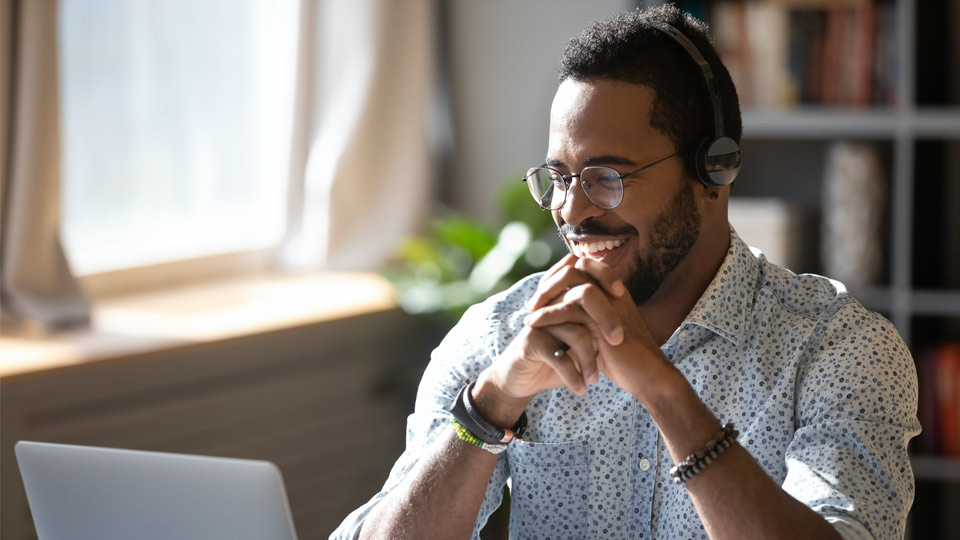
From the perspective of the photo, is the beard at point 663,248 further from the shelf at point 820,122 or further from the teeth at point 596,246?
the shelf at point 820,122

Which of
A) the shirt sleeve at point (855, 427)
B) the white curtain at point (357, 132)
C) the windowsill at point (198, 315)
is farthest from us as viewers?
the white curtain at point (357, 132)

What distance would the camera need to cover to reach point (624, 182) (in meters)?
1.45

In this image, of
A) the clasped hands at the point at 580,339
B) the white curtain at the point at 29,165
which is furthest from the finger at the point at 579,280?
the white curtain at the point at 29,165

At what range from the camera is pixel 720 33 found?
9.97ft

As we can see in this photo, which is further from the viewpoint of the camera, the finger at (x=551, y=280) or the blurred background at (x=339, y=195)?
the blurred background at (x=339, y=195)

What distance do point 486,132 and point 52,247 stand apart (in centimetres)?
146

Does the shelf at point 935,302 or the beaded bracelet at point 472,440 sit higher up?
the beaded bracelet at point 472,440

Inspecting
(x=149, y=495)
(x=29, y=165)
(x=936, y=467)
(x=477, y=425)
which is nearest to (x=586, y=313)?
(x=477, y=425)

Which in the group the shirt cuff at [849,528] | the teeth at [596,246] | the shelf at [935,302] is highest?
the teeth at [596,246]

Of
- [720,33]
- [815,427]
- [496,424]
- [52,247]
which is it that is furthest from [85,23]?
[815,427]

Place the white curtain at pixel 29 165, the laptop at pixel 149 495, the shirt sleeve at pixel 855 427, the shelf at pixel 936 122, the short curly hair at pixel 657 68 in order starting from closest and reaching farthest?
the laptop at pixel 149 495 → the shirt sleeve at pixel 855 427 → the short curly hair at pixel 657 68 → the white curtain at pixel 29 165 → the shelf at pixel 936 122

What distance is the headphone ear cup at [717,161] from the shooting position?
1.46 meters

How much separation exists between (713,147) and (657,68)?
0.12 metres

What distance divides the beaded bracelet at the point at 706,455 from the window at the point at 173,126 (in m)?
1.96
